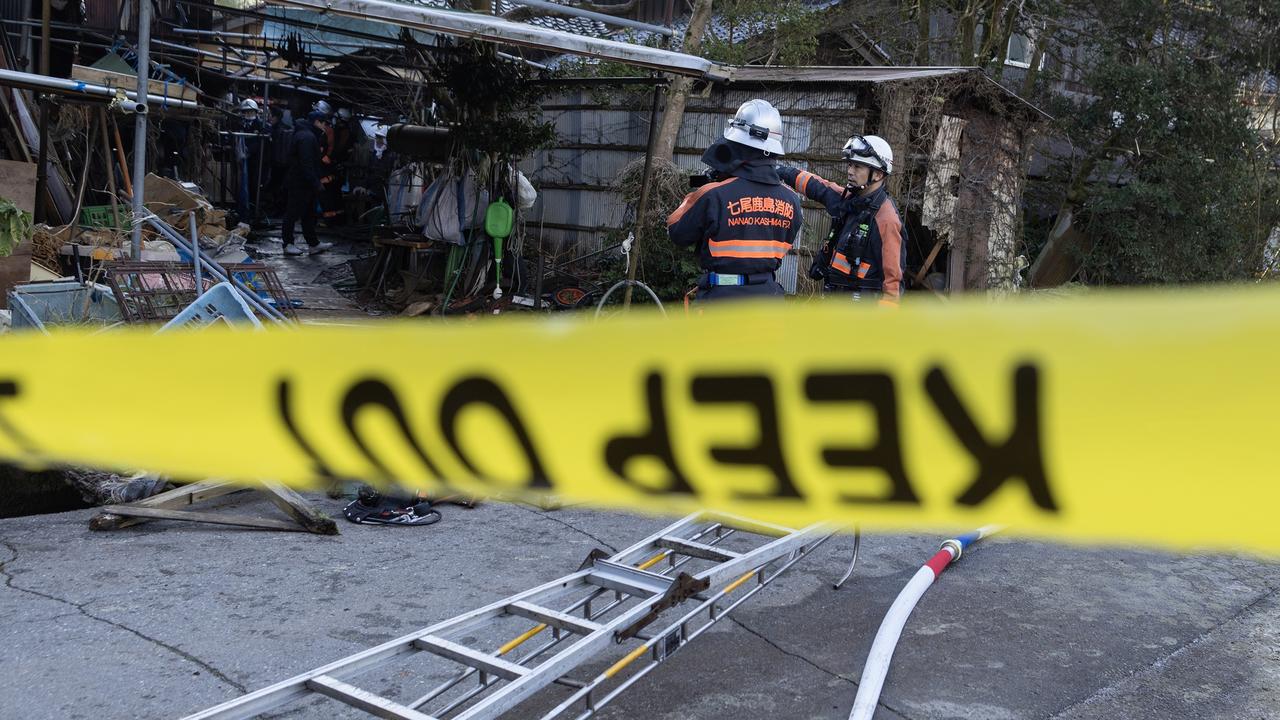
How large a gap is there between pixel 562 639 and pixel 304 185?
11124mm

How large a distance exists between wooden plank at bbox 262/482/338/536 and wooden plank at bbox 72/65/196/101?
3.87m

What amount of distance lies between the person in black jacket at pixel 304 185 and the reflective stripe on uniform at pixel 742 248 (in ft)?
29.5

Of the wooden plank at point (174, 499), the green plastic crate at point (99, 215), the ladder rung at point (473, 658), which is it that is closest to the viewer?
the ladder rung at point (473, 658)

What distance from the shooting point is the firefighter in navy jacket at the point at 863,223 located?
6.03m

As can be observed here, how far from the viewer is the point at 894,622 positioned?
431 centimetres

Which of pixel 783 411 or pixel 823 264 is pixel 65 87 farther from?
pixel 783 411

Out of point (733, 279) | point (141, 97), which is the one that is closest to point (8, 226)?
point (141, 97)

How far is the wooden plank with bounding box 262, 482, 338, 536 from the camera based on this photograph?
518 centimetres

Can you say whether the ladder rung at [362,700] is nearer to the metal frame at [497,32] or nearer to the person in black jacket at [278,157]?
the metal frame at [497,32]

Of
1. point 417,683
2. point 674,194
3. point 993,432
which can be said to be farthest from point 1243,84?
point 993,432

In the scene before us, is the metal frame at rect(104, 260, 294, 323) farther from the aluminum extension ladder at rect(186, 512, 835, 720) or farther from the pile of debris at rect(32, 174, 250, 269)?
the aluminum extension ladder at rect(186, 512, 835, 720)

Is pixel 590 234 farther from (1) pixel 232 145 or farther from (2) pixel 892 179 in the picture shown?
(1) pixel 232 145

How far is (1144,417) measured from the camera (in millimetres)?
1047

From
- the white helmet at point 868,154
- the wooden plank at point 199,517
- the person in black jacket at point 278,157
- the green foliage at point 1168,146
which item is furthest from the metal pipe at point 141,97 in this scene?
the green foliage at point 1168,146
